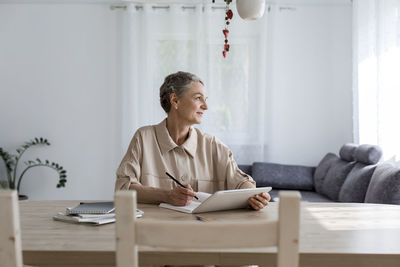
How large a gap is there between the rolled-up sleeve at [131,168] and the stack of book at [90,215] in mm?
307

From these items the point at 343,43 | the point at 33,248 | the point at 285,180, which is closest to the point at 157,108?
the point at 285,180

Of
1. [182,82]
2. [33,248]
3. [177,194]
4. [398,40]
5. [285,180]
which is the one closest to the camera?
[33,248]

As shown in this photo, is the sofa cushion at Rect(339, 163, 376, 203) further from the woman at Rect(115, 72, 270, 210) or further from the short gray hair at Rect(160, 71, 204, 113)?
the short gray hair at Rect(160, 71, 204, 113)

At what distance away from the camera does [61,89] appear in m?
5.20

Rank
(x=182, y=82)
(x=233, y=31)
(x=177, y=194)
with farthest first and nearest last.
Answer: (x=233, y=31) → (x=182, y=82) → (x=177, y=194)

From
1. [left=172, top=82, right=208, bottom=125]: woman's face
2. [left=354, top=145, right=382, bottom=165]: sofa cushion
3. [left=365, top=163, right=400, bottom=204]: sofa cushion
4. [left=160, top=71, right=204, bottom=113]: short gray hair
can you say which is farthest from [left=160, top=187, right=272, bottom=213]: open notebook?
[left=354, top=145, right=382, bottom=165]: sofa cushion

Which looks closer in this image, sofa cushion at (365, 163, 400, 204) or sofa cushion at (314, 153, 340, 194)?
sofa cushion at (365, 163, 400, 204)

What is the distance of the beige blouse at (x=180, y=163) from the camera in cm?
220

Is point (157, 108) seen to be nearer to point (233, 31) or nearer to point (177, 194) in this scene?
point (233, 31)

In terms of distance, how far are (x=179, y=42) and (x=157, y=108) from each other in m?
0.80

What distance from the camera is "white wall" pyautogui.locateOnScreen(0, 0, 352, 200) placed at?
5164 mm

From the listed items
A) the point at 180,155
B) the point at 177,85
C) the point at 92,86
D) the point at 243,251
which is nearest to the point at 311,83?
the point at 92,86

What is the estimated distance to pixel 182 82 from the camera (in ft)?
7.82

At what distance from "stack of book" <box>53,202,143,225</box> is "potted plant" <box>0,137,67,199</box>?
321 cm
